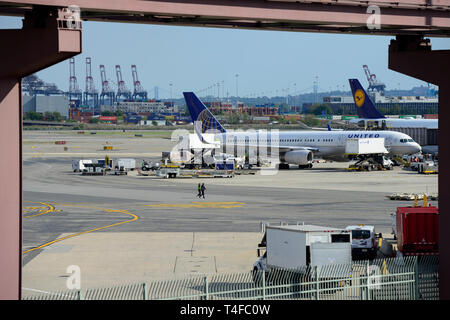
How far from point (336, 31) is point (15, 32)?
419 inches

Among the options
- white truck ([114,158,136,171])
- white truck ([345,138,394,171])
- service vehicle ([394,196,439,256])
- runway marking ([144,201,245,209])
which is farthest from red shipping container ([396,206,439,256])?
white truck ([114,158,136,171])

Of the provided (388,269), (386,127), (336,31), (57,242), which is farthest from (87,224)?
(386,127)

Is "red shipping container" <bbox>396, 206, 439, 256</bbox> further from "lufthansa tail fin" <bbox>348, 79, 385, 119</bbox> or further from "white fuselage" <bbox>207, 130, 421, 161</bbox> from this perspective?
"lufthansa tail fin" <bbox>348, 79, 385, 119</bbox>

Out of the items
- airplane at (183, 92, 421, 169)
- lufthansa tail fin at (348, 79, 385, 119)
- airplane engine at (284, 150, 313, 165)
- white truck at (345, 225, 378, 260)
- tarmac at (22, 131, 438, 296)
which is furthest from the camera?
lufthansa tail fin at (348, 79, 385, 119)

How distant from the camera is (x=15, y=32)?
18000mm

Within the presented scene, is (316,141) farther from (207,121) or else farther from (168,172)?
(168,172)

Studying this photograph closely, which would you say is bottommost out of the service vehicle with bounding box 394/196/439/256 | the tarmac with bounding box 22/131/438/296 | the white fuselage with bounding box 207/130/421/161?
the tarmac with bounding box 22/131/438/296

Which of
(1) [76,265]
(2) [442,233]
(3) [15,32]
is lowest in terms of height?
(1) [76,265]

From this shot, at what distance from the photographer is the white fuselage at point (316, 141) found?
8981cm

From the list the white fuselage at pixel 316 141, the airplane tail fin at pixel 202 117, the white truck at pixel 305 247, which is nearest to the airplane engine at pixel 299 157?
the white fuselage at pixel 316 141

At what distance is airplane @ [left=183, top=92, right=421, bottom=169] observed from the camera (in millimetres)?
90000

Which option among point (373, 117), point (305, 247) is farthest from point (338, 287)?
point (373, 117)

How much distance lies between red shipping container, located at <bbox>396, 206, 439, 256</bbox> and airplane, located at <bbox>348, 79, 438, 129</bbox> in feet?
257
